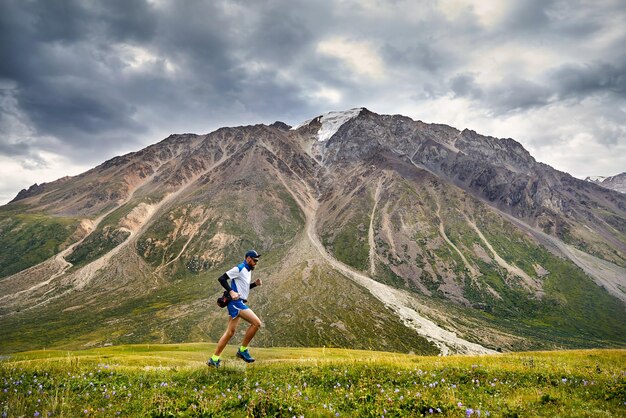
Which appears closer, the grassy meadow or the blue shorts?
the grassy meadow

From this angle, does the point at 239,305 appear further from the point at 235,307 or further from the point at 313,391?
the point at 313,391

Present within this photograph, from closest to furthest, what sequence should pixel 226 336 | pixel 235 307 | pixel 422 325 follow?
pixel 226 336, pixel 235 307, pixel 422 325

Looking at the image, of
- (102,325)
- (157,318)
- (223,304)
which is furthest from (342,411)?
(102,325)

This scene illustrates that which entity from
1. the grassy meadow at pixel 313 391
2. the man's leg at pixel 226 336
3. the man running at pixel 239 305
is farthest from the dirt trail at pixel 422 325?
the man's leg at pixel 226 336

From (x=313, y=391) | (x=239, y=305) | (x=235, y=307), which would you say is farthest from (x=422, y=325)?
(x=313, y=391)

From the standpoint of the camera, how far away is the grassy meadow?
23.7ft

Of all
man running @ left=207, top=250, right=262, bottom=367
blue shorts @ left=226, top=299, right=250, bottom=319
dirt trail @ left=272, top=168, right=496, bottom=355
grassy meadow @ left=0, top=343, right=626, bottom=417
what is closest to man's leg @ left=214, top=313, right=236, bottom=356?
man running @ left=207, top=250, right=262, bottom=367

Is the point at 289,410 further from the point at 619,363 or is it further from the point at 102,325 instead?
the point at 102,325

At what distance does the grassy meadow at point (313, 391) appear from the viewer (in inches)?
285

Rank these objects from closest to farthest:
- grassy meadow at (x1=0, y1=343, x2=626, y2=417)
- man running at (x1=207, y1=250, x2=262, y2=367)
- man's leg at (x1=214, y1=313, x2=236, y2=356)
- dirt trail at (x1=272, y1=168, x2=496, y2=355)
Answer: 1. grassy meadow at (x1=0, y1=343, x2=626, y2=417)
2. man's leg at (x1=214, y1=313, x2=236, y2=356)
3. man running at (x1=207, y1=250, x2=262, y2=367)
4. dirt trail at (x1=272, y1=168, x2=496, y2=355)

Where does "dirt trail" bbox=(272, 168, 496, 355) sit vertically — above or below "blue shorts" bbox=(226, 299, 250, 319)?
below

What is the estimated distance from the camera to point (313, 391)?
9.05 m

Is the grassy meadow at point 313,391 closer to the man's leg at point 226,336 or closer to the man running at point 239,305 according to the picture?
the man's leg at point 226,336

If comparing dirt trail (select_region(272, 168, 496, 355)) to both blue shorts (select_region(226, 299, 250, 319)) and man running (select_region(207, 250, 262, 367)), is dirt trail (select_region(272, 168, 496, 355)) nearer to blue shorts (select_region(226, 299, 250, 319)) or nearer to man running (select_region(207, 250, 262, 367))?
man running (select_region(207, 250, 262, 367))
